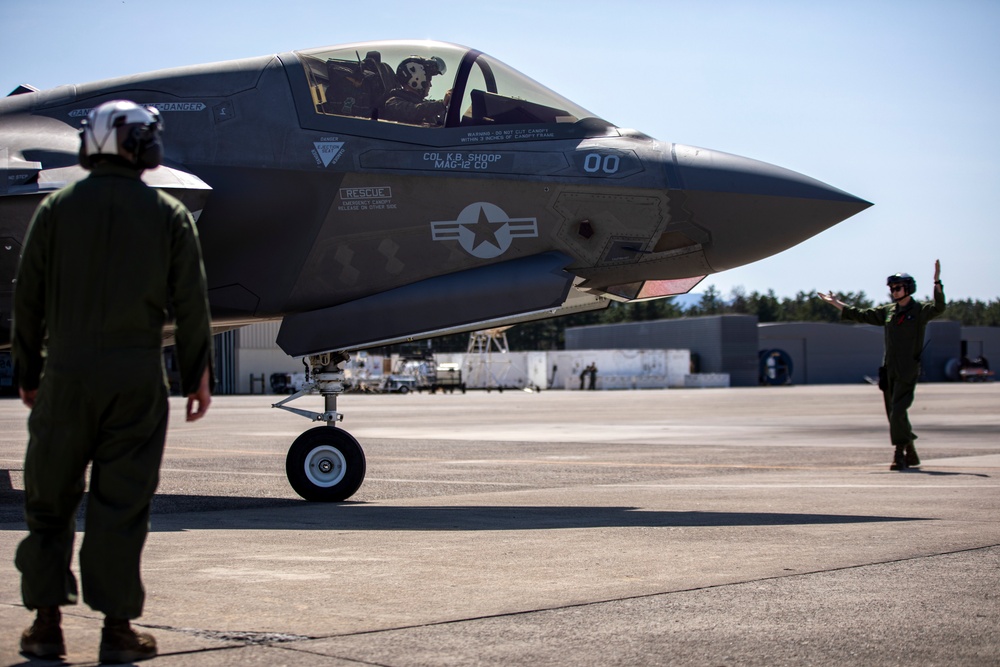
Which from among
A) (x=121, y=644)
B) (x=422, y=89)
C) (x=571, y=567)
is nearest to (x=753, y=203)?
(x=422, y=89)

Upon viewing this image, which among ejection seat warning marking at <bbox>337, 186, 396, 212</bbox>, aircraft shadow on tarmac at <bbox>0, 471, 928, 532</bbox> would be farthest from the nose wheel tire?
ejection seat warning marking at <bbox>337, 186, 396, 212</bbox>

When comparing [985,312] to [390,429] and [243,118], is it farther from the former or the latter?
[243,118]

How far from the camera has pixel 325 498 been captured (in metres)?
9.67

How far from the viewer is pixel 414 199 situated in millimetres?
9641

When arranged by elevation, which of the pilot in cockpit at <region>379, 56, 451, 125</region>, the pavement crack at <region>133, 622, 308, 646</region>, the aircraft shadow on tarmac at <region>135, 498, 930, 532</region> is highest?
the pilot in cockpit at <region>379, 56, 451, 125</region>

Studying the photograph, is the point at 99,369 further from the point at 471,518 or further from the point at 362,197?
the point at 362,197

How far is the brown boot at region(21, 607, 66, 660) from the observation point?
391cm

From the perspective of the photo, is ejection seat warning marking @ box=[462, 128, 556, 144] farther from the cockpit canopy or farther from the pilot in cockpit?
the pilot in cockpit

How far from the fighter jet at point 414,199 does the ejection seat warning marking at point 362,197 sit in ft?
0.06

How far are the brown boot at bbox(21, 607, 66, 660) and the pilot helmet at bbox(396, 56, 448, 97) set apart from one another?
661 centimetres

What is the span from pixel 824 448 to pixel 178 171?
34.7ft

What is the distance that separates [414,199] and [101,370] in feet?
19.1

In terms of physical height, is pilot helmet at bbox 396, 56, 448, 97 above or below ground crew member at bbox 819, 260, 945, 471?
above

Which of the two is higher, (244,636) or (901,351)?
(901,351)
